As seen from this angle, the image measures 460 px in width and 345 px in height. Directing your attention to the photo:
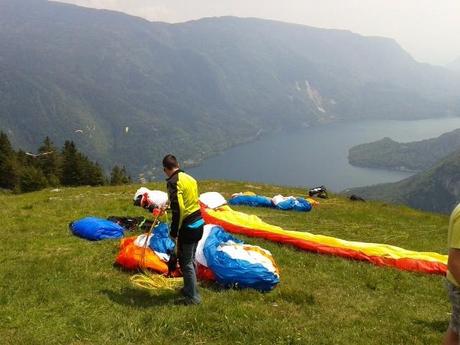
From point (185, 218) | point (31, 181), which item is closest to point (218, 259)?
point (185, 218)

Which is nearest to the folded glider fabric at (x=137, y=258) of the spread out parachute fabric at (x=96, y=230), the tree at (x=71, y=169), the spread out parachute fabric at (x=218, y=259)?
the spread out parachute fabric at (x=218, y=259)

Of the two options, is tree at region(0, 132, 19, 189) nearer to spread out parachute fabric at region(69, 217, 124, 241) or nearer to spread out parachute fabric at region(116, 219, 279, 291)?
spread out parachute fabric at region(69, 217, 124, 241)

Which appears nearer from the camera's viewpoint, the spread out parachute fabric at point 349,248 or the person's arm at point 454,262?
the person's arm at point 454,262

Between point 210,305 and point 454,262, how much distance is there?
21.7 ft

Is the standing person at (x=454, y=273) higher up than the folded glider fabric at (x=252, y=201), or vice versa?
the standing person at (x=454, y=273)

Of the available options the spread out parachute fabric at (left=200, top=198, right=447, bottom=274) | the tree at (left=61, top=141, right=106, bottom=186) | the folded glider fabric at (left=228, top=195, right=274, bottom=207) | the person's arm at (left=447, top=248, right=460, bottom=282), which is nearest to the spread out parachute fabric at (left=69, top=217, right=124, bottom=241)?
the spread out parachute fabric at (left=200, top=198, right=447, bottom=274)

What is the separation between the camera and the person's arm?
6357mm

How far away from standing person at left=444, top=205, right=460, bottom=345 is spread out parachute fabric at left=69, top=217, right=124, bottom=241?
13.3 meters

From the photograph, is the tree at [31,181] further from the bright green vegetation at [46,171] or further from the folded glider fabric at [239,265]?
the folded glider fabric at [239,265]

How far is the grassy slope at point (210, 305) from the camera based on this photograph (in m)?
10.3

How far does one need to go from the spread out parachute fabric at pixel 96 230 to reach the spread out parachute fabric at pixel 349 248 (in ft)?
13.4

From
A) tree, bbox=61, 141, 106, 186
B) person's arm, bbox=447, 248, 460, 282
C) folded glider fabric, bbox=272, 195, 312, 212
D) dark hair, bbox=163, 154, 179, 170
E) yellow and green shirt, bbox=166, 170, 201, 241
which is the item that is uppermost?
dark hair, bbox=163, 154, 179, 170

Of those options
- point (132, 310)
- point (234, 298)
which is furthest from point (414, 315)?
point (132, 310)

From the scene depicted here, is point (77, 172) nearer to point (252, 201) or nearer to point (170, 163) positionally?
point (252, 201)
